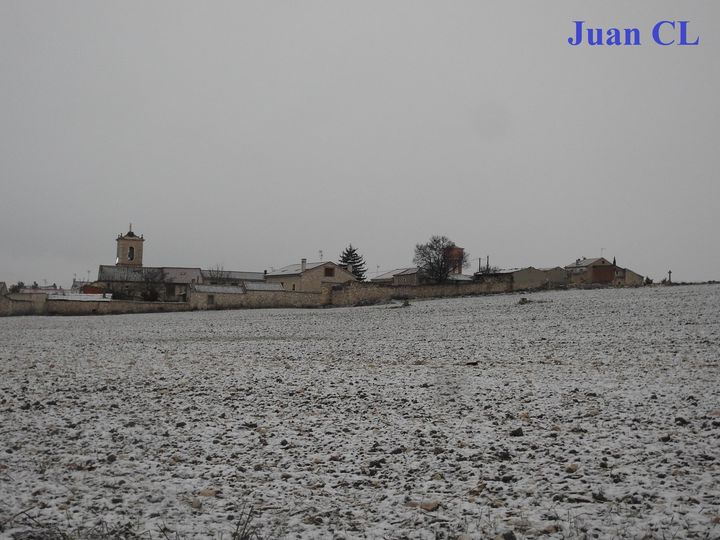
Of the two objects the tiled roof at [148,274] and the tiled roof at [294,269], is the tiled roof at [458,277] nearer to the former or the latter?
the tiled roof at [294,269]

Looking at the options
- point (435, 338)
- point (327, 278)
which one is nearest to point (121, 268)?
point (327, 278)

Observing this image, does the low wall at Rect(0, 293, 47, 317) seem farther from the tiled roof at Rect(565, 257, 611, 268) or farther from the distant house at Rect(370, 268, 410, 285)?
the tiled roof at Rect(565, 257, 611, 268)

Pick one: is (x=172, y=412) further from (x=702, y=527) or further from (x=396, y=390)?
(x=702, y=527)

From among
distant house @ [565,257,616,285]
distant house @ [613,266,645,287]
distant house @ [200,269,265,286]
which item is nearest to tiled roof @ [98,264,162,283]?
distant house @ [200,269,265,286]

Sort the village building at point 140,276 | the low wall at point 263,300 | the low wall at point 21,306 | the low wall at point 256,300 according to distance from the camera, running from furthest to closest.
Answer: the village building at point 140,276, the low wall at point 256,300, the low wall at point 21,306, the low wall at point 263,300

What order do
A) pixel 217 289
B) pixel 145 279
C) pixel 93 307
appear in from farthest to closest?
pixel 145 279
pixel 217 289
pixel 93 307

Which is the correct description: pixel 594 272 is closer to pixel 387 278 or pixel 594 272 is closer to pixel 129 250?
pixel 387 278

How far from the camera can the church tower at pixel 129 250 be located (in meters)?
100

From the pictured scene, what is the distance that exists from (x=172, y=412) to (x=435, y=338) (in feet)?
37.7

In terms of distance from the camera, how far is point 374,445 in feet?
21.0

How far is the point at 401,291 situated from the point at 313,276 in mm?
28094

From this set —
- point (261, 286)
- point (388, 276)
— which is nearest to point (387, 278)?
point (388, 276)

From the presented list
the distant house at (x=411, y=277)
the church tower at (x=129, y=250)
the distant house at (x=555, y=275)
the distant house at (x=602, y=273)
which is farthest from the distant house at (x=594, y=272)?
the church tower at (x=129, y=250)

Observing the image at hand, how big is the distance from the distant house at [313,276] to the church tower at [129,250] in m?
40.8
